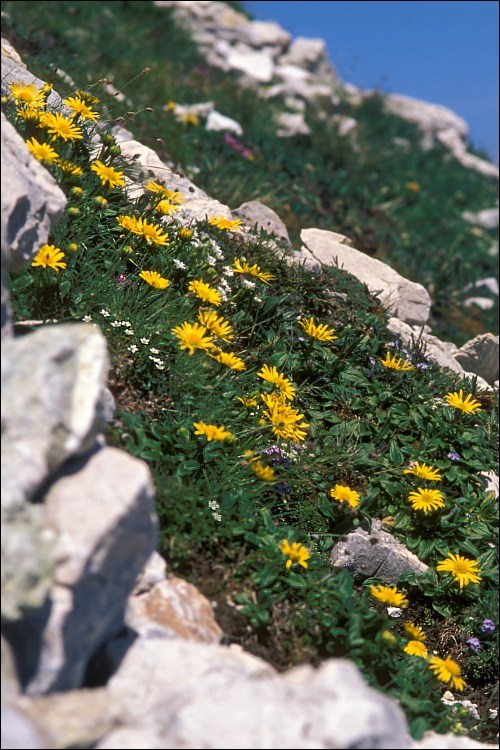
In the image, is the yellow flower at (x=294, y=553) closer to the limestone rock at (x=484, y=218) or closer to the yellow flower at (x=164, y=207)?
the yellow flower at (x=164, y=207)

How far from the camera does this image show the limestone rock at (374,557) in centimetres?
417

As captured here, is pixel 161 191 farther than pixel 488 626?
Yes

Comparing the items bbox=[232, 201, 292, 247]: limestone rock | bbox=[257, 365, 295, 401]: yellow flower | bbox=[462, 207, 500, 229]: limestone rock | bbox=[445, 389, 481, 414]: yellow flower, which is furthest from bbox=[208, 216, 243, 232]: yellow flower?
bbox=[462, 207, 500, 229]: limestone rock

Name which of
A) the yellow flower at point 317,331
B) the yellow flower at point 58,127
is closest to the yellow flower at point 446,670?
the yellow flower at point 317,331

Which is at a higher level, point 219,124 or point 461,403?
point 461,403

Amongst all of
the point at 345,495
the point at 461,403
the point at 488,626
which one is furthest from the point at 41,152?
the point at 488,626

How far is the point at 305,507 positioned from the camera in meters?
4.19

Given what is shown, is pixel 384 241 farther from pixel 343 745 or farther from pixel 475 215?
pixel 343 745

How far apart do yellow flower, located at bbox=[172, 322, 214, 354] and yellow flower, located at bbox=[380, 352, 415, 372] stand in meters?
1.46

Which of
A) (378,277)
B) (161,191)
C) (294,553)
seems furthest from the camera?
(378,277)

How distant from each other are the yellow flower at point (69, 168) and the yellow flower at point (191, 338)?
1.16 metres

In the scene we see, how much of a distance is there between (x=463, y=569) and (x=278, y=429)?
123 centimetres

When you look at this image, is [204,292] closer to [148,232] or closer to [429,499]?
[148,232]

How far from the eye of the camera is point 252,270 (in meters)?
4.92
